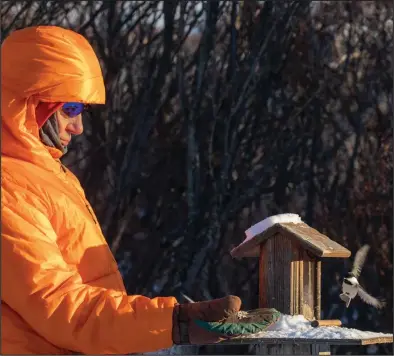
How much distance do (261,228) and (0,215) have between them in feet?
5.14

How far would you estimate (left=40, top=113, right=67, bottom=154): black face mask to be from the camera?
2.63m

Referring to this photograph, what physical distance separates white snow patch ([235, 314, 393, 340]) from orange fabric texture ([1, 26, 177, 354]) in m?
0.81

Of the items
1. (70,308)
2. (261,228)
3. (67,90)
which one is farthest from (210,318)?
(261,228)

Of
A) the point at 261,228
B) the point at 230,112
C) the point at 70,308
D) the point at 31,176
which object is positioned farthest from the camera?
the point at 230,112

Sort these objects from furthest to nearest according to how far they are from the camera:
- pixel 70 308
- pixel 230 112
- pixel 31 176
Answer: pixel 230 112 < pixel 31 176 < pixel 70 308

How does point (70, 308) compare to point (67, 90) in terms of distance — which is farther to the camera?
point (67, 90)

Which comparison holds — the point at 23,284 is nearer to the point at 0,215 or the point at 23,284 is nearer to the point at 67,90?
the point at 0,215

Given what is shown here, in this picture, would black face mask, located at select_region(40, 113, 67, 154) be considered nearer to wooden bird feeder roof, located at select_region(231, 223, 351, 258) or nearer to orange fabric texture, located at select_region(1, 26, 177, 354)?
orange fabric texture, located at select_region(1, 26, 177, 354)

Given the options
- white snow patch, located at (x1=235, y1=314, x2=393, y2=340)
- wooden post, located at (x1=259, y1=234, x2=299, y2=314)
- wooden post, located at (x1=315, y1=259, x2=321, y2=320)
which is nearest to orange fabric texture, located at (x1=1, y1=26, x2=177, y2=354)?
white snow patch, located at (x1=235, y1=314, x2=393, y2=340)

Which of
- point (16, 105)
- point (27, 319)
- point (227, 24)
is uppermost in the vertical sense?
point (227, 24)

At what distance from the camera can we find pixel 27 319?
7.48ft

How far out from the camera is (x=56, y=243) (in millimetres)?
2420

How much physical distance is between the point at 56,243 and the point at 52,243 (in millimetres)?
78

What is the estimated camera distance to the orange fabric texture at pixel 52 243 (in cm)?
225
